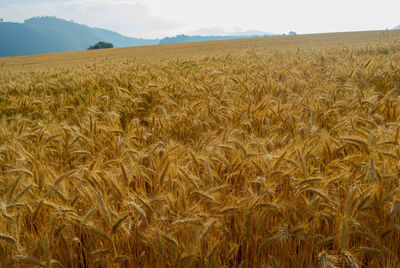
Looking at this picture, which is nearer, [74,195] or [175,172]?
[74,195]

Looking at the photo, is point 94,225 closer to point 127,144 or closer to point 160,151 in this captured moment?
point 160,151

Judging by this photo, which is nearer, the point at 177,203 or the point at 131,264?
the point at 131,264

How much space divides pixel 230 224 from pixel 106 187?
0.64 metres

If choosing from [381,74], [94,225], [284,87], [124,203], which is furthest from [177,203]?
[381,74]

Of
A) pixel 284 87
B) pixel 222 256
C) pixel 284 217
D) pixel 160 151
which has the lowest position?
pixel 222 256

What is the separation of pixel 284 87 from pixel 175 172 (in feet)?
8.19

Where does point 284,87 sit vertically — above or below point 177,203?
above

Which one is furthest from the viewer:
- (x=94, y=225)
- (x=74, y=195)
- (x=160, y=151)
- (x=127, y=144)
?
(x=127, y=144)

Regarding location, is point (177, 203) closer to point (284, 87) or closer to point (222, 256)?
point (222, 256)

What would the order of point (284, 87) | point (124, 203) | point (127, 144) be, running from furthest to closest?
point (284, 87) → point (127, 144) → point (124, 203)

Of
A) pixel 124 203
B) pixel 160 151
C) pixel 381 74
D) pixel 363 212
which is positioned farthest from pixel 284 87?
pixel 124 203

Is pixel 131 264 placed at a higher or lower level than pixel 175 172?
lower

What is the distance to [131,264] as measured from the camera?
1062mm

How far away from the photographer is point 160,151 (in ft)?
5.72
